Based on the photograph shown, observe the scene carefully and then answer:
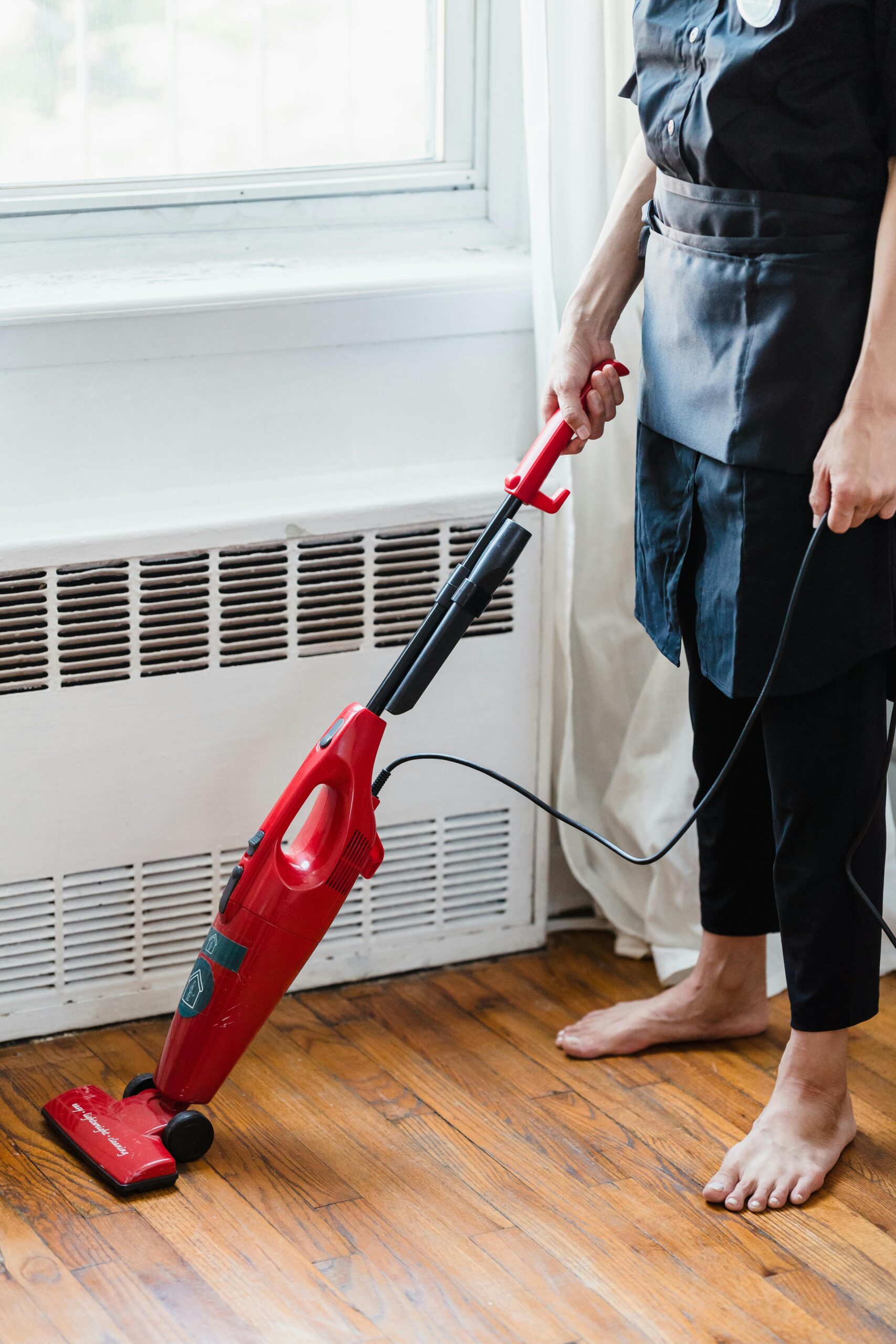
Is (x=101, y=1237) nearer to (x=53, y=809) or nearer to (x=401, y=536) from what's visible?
(x=53, y=809)

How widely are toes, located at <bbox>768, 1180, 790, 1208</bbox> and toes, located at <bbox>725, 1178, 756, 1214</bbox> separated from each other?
0.02 meters

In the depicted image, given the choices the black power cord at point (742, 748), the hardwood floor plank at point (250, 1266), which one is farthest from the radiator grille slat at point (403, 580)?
the hardwood floor plank at point (250, 1266)

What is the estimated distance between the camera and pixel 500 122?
211 centimetres

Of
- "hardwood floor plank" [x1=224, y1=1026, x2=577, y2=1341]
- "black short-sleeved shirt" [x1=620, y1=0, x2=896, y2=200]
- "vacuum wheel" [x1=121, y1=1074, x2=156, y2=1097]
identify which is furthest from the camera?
"vacuum wheel" [x1=121, y1=1074, x2=156, y2=1097]

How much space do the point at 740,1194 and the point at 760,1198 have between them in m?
0.02

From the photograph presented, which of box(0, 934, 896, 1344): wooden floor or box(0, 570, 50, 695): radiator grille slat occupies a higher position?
box(0, 570, 50, 695): radiator grille slat

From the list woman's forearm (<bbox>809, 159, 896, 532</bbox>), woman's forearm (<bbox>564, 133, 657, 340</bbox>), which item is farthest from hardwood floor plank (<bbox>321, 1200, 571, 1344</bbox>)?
woman's forearm (<bbox>564, 133, 657, 340</bbox>)

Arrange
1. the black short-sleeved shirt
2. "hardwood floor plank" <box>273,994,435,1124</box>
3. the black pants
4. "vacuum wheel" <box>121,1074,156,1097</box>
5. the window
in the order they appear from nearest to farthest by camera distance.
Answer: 1. the black short-sleeved shirt
2. the black pants
3. "vacuum wheel" <box>121,1074,156,1097</box>
4. "hardwood floor plank" <box>273,994,435,1124</box>
5. the window

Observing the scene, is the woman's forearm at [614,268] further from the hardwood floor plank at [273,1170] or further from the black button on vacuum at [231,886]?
the hardwood floor plank at [273,1170]

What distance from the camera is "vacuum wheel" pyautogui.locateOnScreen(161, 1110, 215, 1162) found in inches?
63.7

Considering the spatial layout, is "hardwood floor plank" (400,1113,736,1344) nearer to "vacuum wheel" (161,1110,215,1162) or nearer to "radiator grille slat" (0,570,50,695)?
"vacuum wheel" (161,1110,215,1162)

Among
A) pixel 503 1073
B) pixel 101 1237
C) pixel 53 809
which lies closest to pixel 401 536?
pixel 53 809

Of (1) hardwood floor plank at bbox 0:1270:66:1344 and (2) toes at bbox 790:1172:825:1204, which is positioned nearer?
(1) hardwood floor plank at bbox 0:1270:66:1344

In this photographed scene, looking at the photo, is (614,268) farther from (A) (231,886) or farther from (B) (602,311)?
(A) (231,886)
